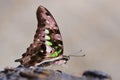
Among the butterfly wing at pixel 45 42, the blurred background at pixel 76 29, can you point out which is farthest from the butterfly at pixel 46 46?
the blurred background at pixel 76 29

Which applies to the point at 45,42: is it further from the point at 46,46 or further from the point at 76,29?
the point at 76,29

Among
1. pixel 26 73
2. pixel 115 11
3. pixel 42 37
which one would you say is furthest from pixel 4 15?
pixel 26 73

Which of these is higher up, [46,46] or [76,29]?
[76,29]

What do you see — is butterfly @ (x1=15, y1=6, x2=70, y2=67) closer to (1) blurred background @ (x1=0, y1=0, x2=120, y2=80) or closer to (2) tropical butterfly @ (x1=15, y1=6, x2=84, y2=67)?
(2) tropical butterfly @ (x1=15, y1=6, x2=84, y2=67)

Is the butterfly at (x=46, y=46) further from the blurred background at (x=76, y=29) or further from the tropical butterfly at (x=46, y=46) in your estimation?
the blurred background at (x=76, y=29)

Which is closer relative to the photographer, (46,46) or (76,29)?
(46,46)

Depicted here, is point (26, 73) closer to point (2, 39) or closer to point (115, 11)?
point (2, 39)

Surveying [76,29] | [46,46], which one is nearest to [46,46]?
[46,46]

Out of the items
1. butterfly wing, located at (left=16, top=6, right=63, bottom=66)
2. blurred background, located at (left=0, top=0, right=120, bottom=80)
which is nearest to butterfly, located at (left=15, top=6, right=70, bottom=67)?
butterfly wing, located at (left=16, top=6, right=63, bottom=66)
